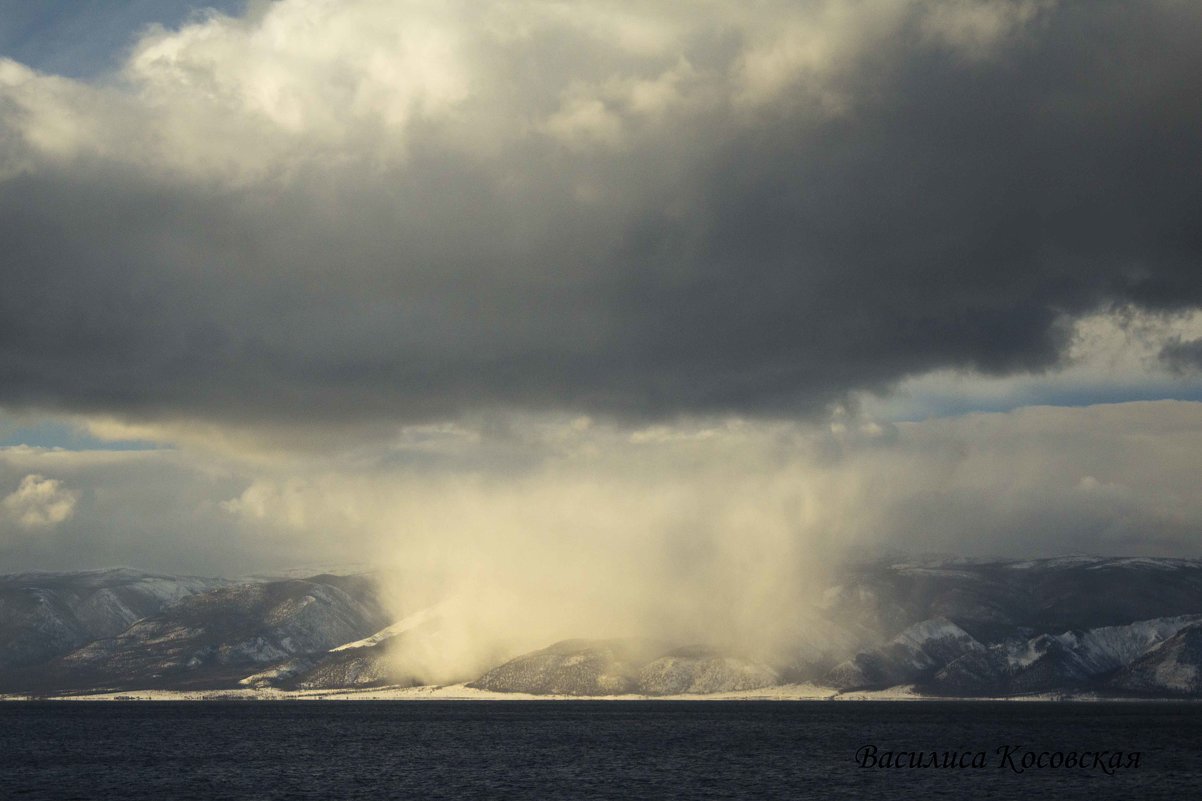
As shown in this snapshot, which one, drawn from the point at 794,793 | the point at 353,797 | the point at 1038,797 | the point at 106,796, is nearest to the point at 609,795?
the point at 794,793

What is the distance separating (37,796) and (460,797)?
73.1 meters

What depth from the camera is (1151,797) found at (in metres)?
194

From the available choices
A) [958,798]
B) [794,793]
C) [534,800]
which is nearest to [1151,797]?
[958,798]

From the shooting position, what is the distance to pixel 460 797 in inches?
7712

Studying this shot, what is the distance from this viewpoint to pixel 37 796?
19975cm

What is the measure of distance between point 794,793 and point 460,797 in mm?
56569

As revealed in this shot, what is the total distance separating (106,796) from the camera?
199750 mm

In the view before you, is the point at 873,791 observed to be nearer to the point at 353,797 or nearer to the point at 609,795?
the point at 609,795

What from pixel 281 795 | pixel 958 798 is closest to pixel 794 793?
pixel 958 798

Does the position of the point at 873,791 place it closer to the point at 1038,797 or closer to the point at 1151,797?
the point at 1038,797

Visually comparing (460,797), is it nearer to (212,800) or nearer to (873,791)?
(212,800)

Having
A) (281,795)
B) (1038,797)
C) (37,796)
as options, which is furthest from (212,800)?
(1038,797)

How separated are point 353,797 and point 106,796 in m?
42.7

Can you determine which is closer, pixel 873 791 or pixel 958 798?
pixel 958 798
